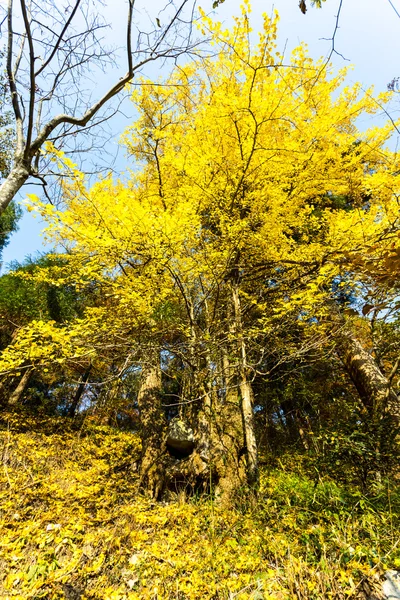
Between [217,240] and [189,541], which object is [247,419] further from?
[217,240]

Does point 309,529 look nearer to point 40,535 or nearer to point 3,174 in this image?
point 40,535

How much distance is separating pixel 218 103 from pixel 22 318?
6.30 m

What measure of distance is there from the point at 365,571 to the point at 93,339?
313 centimetres

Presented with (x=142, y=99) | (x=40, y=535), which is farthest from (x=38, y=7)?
(x=40, y=535)

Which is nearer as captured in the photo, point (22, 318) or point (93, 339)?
point (93, 339)

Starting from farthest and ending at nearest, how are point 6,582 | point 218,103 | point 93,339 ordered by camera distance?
point 218,103 → point 93,339 → point 6,582

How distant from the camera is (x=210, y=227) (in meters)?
4.94

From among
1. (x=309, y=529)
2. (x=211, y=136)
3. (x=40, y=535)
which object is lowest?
(x=40, y=535)

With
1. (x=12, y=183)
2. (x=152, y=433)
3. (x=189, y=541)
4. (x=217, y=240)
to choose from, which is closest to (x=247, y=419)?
(x=189, y=541)

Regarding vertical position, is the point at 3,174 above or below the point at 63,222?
above

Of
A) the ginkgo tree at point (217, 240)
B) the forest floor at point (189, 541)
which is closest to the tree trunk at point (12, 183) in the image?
the ginkgo tree at point (217, 240)

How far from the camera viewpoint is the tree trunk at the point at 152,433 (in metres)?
4.21


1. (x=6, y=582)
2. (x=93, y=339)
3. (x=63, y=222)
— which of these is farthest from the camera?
(x=93, y=339)

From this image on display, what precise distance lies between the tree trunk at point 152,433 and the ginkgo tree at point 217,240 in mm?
21
